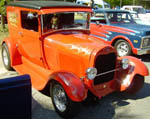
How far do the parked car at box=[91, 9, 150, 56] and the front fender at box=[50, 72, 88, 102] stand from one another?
400 centimetres

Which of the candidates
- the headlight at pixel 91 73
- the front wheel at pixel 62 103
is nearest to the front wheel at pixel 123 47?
the headlight at pixel 91 73

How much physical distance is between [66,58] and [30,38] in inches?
47.8

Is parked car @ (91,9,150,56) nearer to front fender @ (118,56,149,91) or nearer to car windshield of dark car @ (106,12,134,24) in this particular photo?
car windshield of dark car @ (106,12,134,24)

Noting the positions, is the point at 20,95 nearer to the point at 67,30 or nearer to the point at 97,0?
the point at 67,30

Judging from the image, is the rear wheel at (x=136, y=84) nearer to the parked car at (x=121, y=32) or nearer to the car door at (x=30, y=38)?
the car door at (x=30, y=38)

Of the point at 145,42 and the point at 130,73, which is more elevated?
the point at 145,42

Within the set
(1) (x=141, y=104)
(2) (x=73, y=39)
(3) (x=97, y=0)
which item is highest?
(3) (x=97, y=0)

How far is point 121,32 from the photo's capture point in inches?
259

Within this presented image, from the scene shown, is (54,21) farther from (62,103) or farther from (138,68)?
(138,68)

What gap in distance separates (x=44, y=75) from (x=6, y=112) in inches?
63.1

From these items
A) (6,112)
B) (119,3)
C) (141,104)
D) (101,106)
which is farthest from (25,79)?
(119,3)

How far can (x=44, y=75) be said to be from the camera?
3.84m

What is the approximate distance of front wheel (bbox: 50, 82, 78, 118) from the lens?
2910mm

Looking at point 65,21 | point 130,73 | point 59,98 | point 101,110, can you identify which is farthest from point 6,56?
point 130,73
